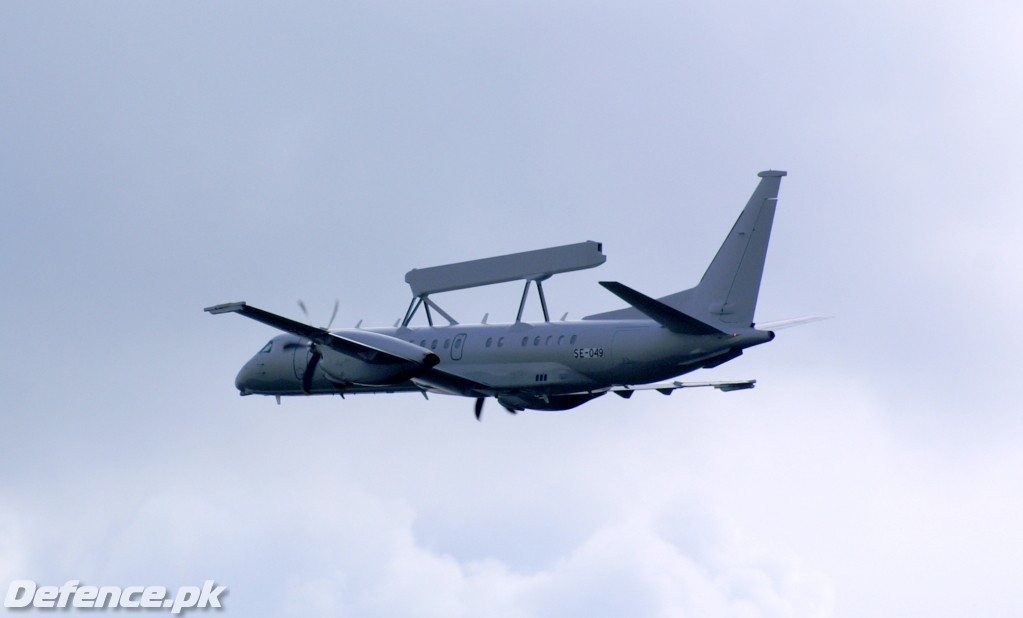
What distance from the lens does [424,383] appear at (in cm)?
4872

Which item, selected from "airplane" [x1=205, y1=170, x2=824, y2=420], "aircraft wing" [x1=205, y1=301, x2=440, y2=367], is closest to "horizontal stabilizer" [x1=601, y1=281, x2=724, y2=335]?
"airplane" [x1=205, y1=170, x2=824, y2=420]

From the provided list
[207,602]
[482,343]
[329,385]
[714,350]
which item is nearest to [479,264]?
[482,343]

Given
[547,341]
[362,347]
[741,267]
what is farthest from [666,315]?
[362,347]

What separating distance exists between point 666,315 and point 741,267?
3.75 metres

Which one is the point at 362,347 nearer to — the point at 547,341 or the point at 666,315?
the point at 547,341

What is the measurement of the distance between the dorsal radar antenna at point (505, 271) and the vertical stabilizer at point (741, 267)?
3736 millimetres

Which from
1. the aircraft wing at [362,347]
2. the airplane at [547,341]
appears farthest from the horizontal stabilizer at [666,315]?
the aircraft wing at [362,347]

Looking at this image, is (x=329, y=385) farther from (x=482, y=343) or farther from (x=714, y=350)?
(x=714, y=350)

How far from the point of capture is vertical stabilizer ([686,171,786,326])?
145 feet

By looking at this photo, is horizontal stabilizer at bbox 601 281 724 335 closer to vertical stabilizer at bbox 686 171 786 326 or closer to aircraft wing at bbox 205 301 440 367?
vertical stabilizer at bbox 686 171 786 326

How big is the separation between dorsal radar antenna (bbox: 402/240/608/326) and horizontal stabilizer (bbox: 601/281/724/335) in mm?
4757

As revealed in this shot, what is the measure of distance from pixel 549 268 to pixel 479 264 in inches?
118

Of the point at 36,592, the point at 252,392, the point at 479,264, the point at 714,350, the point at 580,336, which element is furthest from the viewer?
the point at 252,392

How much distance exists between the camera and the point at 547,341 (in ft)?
153
